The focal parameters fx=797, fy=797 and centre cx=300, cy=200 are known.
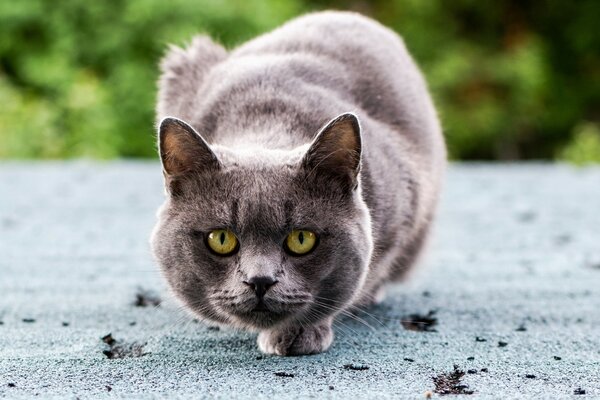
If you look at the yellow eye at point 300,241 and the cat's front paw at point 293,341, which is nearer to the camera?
the yellow eye at point 300,241

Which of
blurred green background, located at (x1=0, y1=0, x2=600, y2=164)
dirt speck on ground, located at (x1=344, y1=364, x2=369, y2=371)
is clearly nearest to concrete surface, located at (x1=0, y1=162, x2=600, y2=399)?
dirt speck on ground, located at (x1=344, y1=364, x2=369, y2=371)

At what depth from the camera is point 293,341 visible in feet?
5.56

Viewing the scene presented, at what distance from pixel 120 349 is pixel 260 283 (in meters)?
0.40

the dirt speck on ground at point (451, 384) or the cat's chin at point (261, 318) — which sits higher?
the cat's chin at point (261, 318)

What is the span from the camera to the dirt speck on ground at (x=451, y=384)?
1.43 m

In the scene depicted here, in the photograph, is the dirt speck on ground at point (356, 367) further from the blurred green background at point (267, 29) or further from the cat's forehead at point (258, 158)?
the blurred green background at point (267, 29)

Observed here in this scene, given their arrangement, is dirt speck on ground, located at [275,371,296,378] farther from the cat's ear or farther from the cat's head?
the cat's ear

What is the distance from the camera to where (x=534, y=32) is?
30.6 ft

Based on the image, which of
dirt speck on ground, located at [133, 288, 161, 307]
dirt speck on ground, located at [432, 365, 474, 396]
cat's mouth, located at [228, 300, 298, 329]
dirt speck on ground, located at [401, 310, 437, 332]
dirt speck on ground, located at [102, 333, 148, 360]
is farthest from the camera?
dirt speck on ground, located at [133, 288, 161, 307]

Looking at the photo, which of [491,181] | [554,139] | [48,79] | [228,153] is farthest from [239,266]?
[554,139]

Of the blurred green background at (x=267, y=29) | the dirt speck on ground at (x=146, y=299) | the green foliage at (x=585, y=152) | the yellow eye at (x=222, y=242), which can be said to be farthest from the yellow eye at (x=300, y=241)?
the green foliage at (x=585, y=152)

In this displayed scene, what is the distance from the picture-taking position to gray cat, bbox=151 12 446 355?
1564mm

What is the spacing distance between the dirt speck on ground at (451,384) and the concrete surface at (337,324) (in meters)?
0.02

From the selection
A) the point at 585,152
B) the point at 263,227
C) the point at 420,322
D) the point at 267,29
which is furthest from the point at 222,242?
the point at 585,152
